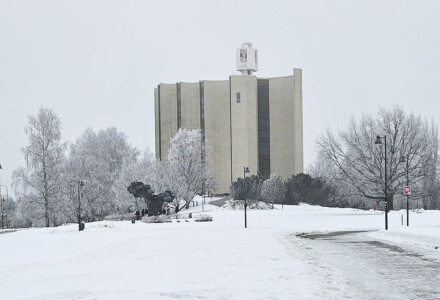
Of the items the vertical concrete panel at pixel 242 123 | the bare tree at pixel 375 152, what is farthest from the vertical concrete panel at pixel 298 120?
the bare tree at pixel 375 152

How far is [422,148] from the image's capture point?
57250 mm

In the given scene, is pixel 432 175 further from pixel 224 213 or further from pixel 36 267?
pixel 36 267

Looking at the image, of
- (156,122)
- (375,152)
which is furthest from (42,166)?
(156,122)

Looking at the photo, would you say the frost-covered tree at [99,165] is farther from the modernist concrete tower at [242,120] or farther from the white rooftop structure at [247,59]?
the white rooftop structure at [247,59]

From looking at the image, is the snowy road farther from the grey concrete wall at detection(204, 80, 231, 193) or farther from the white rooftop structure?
the white rooftop structure

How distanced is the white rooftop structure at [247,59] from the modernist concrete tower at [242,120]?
675cm

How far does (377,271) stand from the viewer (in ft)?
47.1

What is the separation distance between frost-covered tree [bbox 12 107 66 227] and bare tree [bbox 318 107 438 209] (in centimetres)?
2711

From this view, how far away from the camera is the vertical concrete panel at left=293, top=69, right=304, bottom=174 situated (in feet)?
325

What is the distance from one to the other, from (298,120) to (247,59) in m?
16.2

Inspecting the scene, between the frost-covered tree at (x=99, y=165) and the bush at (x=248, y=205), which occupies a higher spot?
the frost-covered tree at (x=99, y=165)

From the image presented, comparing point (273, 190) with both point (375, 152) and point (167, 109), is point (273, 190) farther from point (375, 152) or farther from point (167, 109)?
point (167, 109)

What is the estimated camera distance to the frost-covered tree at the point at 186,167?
6894cm

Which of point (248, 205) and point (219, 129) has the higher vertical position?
point (219, 129)
